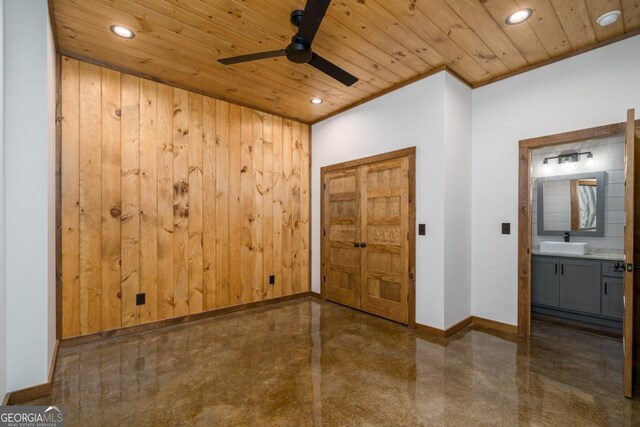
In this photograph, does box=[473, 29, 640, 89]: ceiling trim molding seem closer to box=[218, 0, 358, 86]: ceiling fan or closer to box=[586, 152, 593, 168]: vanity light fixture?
box=[586, 152, 593, 168]: vanity light fixture

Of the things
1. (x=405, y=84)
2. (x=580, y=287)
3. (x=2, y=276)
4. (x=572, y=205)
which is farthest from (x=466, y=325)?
(x=2, y=276)

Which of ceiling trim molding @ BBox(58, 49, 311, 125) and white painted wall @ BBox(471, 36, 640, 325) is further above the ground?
ceiling trim molding @ BBox(58, 49, 311, 125)

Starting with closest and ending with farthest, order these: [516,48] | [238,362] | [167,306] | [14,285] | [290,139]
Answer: [14,285]
[238,362]
[516,48]
[167,306]
[290,139]

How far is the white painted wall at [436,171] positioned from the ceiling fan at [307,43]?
1148 millimetres

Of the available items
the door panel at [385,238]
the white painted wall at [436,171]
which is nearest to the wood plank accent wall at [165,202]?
the door panel at [385,238]

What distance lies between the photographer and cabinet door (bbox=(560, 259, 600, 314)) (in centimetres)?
356

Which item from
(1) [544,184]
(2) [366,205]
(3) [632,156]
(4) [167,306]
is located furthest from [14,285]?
(1) [544,184]

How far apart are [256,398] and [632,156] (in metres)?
3.19

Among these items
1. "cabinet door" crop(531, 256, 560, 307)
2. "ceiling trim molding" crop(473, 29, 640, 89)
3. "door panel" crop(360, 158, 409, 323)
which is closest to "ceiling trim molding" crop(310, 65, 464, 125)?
"ceiling trim molding" crop(473, 29, 640, 89)

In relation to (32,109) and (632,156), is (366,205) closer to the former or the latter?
(632,156)

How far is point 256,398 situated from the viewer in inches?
84.4

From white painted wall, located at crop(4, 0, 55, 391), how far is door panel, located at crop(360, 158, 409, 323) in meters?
3.18

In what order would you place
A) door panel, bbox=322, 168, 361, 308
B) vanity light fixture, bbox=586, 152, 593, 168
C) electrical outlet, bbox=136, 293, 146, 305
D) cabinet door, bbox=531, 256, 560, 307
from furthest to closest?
1. door panel, bbox=322, 168, 361, 308
2. vanity light fixture, bbox=586, 152, 593, 168
3. cabinet door, bbox=531, 256, 560, 307
4. electrical outlet, bbox=136, 293, 146, 305

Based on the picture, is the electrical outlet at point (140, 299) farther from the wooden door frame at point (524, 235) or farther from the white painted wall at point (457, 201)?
the wooden door frame at point (524, 235)
